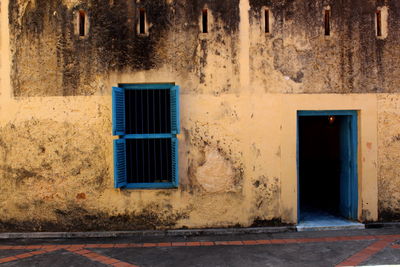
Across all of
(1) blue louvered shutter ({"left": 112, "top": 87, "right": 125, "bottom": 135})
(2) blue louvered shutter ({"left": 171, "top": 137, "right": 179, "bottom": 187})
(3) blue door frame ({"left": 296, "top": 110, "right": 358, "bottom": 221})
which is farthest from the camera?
(3) blue door frame ({"left": 296, "top": 110, "right": 358, "bottom": 221})

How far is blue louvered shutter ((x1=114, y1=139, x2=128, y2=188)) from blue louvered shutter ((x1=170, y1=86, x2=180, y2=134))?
84cm

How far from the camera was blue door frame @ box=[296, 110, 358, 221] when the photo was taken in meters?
6.18

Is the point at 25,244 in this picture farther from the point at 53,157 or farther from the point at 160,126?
the point at 160,126

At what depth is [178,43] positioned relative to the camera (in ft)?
19.6

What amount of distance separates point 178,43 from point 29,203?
3.57 meters

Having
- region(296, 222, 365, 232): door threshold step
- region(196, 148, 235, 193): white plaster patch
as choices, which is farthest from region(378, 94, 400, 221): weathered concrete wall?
region(196, 148, 235, 193): white plaster patch

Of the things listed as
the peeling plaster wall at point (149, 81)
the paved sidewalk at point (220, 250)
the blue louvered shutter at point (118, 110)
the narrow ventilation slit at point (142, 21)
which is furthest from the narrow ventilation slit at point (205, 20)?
the paved sidewalk at point (220, 250)

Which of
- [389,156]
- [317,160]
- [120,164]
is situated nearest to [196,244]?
[120,164]

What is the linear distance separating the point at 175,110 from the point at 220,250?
2208 millimetres

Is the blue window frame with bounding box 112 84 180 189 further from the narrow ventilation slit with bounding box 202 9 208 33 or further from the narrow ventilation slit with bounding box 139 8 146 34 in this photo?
the narrow ventilation slit with bounding box 202 9 208 33

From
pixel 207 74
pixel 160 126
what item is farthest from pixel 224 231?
pixel 207 74

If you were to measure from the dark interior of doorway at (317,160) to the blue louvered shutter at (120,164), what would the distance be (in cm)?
369

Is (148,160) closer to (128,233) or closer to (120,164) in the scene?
(120,164)

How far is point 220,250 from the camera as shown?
5.14m
